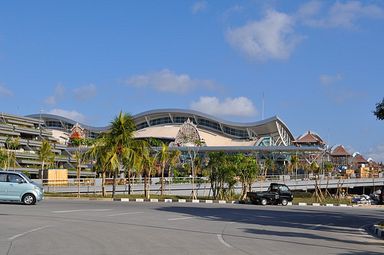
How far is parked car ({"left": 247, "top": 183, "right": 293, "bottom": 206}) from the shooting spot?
133ft

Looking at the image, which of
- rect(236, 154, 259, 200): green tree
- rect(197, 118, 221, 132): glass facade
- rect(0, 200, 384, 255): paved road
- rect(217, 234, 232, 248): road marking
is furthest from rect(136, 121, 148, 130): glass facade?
rect(217, 234, 232, 248): road marking

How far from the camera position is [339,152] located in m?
121

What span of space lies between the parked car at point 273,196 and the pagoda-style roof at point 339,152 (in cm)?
Result: 7913

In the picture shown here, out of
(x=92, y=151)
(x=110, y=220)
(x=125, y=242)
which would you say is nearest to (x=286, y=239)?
(x=125, y=242)

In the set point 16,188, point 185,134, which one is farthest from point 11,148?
point 16,188

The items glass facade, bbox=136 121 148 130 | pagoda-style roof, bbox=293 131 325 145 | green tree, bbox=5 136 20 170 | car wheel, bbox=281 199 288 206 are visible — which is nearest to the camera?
car wheel, bbox=281 199 288 206

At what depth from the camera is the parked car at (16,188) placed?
2545cm

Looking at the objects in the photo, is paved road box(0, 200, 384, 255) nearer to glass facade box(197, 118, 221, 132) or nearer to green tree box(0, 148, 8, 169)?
green tree box(0, 148, 8, 169)

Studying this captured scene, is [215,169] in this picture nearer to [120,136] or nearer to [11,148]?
[120,136]

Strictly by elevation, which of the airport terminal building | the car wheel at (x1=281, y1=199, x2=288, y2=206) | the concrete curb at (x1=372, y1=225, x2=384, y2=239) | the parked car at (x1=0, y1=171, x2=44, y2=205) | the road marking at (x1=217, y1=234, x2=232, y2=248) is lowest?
the car wheel at (x1=281, y1=199, x2=288, y2=206)

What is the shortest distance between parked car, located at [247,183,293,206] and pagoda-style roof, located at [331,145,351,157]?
79135mm

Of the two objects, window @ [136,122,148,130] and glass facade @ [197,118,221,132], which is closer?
glass facade @ [197,118,221,132]

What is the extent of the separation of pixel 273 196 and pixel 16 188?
21.6m

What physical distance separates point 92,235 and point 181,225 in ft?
15.4
